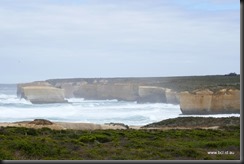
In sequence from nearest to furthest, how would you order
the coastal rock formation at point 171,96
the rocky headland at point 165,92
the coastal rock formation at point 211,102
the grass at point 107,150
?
the grass at point 107,150 < the coastal rock formation at point 211,102 < the rocky headland at point 165,92 < the coastal rock formation at point 171,96

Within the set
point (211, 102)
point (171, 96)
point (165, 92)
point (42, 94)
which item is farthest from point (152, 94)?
point (211, 102)

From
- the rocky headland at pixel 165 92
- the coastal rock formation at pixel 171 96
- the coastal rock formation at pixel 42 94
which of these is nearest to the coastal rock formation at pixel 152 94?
the rocky headland at pixel 165 92

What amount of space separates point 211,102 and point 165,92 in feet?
70.9

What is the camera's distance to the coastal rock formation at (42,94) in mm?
80688

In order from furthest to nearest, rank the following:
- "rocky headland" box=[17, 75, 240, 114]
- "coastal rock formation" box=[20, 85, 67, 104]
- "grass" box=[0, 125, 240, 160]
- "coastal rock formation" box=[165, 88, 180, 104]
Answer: "coastal rock formation" box=[20, 85, 67, 104] → "coastal rock formation" box=[165, 88, 180, 104] → "rocky headland" box=[17, 75, 240, 114] → "grass" box=[0, 125, 240, 160]

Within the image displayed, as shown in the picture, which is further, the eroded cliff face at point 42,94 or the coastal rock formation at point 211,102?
the eroded cliff face at point 42,94

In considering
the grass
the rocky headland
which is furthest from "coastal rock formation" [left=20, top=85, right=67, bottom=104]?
the grass

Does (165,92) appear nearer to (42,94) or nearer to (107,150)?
(42,94)

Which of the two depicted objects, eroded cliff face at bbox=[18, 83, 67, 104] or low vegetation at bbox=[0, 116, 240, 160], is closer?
low vegetation at bbox=[0, 116, 240, 160]

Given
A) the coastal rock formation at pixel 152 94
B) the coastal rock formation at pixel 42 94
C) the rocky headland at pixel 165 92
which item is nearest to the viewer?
the rocky headland at pixel 165 92

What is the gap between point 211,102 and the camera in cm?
4953

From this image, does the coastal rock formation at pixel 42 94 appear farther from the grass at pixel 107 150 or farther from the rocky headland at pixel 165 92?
the grass at pixel 107 150

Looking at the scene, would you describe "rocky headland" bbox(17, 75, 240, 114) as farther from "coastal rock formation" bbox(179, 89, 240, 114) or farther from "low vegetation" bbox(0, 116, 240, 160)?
"low vegetation" bbox(0, 116, 240, 160)

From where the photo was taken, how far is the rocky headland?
1938 inches
